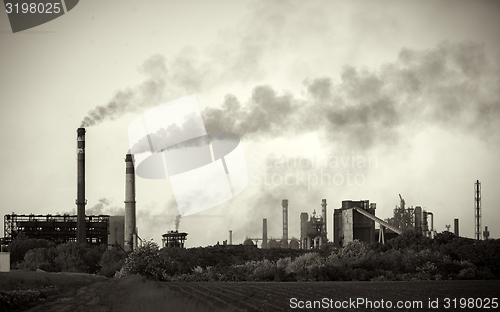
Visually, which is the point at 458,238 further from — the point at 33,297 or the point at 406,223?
the point at 33,297

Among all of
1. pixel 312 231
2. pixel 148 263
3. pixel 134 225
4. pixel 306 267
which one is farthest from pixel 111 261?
pixel 312 231

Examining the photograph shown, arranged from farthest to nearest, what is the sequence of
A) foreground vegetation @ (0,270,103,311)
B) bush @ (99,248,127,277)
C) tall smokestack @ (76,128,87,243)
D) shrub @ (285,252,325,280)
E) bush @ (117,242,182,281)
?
tall smokestack @ (76,128,87,243) → bush @ (99,248,127,277) → shrub @ (285,252,325,280) → bush @ (117,242,182,281) → foreground vegetation @ (0,270,103,311)

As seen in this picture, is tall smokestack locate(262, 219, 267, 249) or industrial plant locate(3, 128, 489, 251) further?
tall smokestack locate(262, 219, 267, 249)

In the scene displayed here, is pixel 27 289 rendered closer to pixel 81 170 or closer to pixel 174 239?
pixel 81 170

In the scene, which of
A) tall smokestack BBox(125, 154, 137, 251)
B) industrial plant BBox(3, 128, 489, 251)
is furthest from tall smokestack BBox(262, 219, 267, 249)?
tall smokestack BBox(125, 154, 137, 251)

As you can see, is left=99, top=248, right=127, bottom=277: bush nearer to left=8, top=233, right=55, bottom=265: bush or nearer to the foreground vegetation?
left=8, top=233, right=55, bottom=265: bush

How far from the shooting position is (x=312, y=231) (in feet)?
454

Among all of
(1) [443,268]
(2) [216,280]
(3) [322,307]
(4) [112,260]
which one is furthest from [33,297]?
(4) [112,260]

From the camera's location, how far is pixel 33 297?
3859 centimetres

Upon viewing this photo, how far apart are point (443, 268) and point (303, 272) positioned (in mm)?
15536

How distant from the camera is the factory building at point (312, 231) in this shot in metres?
135

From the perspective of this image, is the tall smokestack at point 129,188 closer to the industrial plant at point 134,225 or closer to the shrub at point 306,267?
the industrial plant at point 134,225

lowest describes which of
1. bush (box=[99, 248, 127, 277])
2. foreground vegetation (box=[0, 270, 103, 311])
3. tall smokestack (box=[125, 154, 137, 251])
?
bush (box=[99, 248, 127, 277])

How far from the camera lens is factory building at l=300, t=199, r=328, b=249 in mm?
134750
